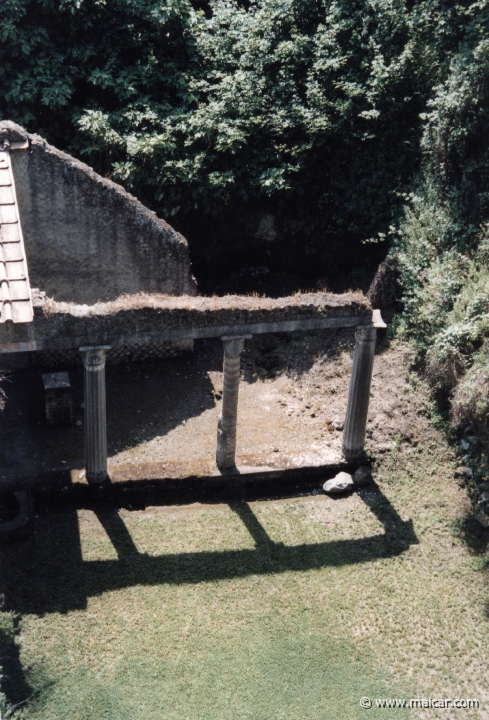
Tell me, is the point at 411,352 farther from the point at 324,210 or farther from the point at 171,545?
the point at 171,545

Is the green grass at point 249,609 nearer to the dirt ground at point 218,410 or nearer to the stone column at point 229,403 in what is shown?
the stone column at point 229,403

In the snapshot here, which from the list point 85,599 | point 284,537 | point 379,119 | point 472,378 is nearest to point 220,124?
point 379,119

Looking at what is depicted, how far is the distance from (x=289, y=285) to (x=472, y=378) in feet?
20.2

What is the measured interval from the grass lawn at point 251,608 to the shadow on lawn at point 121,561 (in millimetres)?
22

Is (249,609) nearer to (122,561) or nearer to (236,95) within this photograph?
(122,561)

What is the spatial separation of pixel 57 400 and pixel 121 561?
3.77 metres

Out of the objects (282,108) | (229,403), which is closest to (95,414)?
(229,403)

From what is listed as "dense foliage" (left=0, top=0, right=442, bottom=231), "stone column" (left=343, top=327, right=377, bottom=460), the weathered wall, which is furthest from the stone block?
"stone column" (left=343, top=327, right=377, bottom=460)

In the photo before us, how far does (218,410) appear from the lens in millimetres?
15859

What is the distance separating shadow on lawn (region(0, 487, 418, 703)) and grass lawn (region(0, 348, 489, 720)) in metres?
0.02

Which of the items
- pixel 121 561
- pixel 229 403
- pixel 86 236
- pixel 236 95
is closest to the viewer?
pixel 121 561

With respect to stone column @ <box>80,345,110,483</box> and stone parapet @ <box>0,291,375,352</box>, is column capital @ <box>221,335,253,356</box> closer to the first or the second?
stone parapet @ <box>0,291,375,352</box>

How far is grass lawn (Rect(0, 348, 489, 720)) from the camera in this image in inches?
409

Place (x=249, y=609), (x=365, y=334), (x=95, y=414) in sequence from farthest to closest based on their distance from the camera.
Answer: (x=365, y=334)
(x=95, y=414)
(x=249, y=609)
